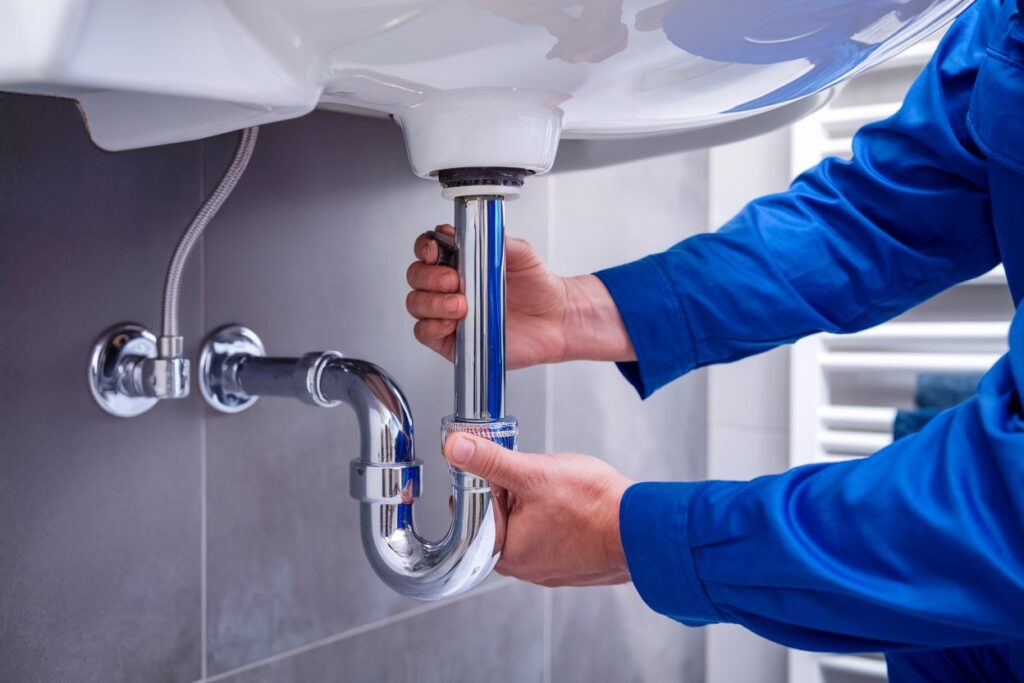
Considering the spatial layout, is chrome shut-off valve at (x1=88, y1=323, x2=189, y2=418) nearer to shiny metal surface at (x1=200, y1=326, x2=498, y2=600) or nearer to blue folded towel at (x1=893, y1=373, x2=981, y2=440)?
shiny metal surface at (x1=200, y1=326, x2=498, y2=600)

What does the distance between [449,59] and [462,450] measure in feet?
0.72

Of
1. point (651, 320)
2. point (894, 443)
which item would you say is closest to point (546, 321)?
point (651, 320)

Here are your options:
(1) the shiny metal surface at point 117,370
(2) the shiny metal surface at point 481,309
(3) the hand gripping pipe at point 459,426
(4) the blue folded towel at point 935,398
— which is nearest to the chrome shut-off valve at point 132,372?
(1) the shiny metal surface at point 117,370

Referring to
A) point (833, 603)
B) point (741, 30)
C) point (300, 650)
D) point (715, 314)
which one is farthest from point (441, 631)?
point (741, 30)

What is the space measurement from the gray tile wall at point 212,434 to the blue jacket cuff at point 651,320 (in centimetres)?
23

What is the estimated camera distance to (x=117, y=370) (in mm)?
661

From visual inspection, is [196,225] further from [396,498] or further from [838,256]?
[838,256]

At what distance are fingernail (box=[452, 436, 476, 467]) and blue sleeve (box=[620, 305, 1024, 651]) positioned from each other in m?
0.11

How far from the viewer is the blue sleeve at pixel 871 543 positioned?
0.46 m

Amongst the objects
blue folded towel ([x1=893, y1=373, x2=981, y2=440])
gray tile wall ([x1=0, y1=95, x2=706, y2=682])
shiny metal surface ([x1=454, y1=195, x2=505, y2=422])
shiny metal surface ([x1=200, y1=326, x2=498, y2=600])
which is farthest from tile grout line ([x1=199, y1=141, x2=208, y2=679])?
blue folded towel ([x1=893, y1=373, x2=981, y2=440])

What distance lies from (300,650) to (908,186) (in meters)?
0.67

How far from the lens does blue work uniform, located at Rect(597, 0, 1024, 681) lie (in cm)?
47

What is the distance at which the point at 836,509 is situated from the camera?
19.5 inches

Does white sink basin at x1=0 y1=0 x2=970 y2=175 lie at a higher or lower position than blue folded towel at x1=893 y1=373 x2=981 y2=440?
higher
